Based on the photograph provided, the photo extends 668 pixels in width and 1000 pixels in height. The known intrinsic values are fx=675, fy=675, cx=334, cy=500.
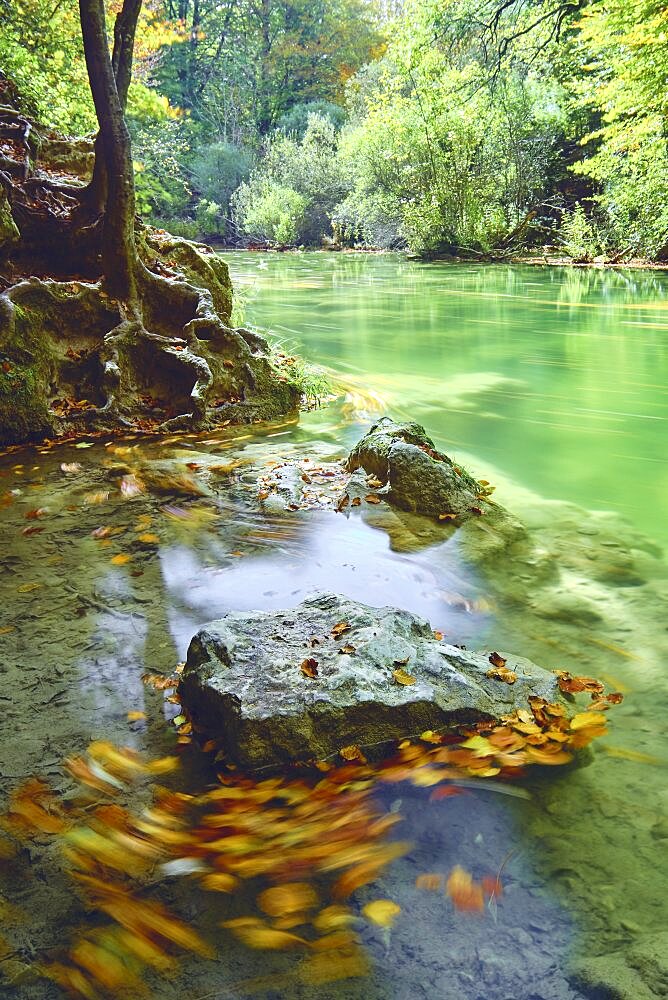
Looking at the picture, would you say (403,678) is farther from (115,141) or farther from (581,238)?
(581,238)

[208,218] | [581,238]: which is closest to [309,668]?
[581,238]

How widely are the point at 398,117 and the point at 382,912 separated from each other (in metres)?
30.6

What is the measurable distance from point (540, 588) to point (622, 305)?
43.8 ft

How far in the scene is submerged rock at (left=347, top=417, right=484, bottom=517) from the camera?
→ 4.70 metres

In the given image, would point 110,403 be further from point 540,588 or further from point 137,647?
point 540,588

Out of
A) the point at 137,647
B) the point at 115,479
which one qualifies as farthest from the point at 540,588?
the point at 115,479

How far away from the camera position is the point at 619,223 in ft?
77.8

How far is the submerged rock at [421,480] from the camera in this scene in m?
4.70

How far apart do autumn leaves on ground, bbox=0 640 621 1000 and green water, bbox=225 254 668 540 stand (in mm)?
2897

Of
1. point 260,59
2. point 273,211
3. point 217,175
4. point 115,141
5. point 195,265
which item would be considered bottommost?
point 195,265

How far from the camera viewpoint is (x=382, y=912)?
75.3 inches

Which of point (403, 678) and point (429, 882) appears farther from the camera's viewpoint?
point (403, 678)

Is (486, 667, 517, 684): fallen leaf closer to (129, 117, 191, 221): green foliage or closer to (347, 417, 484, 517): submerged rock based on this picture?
(347, 417, 484, 517): submerged rock

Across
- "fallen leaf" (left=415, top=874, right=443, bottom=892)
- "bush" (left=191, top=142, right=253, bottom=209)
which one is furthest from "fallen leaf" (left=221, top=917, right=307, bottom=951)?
"bush" (left=191, top=142, right=253, bottom=209)
